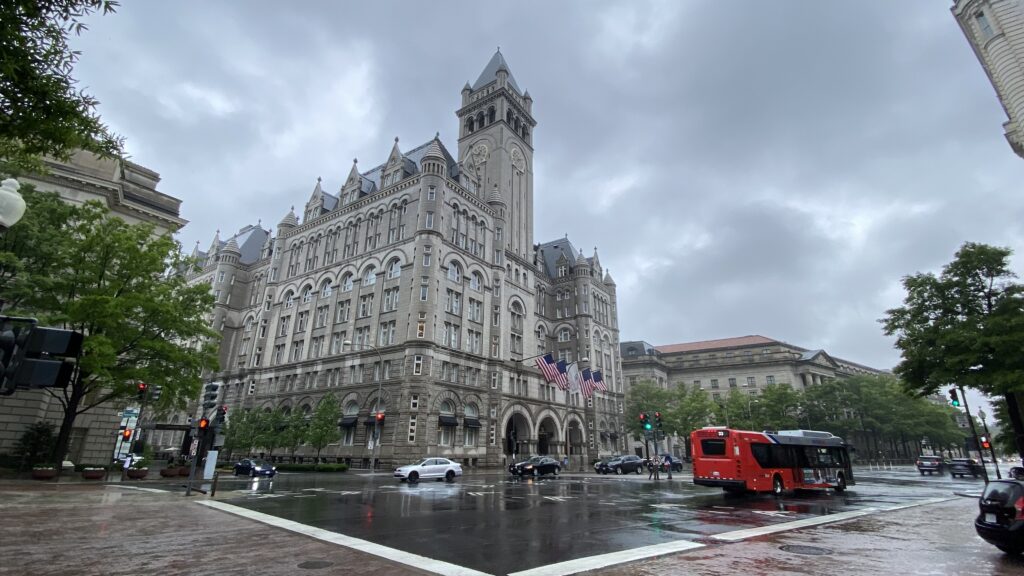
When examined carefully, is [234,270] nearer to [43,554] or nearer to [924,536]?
[43,554]

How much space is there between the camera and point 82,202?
3266 centimetres

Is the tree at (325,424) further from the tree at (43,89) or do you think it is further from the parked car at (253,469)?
the tree at (43,89)

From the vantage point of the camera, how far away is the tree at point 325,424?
4256 cm

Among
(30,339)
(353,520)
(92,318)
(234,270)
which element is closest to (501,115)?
(234,270)

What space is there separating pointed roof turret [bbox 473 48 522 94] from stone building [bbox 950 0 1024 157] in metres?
55.3

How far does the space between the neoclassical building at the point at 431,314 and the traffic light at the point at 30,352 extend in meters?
36.0

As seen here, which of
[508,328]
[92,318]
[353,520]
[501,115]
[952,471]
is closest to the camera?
[353,520]

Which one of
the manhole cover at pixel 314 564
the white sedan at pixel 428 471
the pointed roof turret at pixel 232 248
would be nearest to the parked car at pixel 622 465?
the white sedan at pixel 428 471

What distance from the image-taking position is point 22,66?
6988 millimetres

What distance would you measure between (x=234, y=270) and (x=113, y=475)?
5096 centimetres

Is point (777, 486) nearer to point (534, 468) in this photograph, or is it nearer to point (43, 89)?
point (534, 468)

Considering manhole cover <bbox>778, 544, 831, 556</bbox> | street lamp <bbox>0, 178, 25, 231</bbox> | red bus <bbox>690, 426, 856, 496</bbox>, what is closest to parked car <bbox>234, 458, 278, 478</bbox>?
red bus <bbox>690, 426, 856, 496</bbox>

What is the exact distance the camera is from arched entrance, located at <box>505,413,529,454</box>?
5500 cm

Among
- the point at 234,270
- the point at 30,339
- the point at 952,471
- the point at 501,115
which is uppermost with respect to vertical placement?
the point at 501,115
